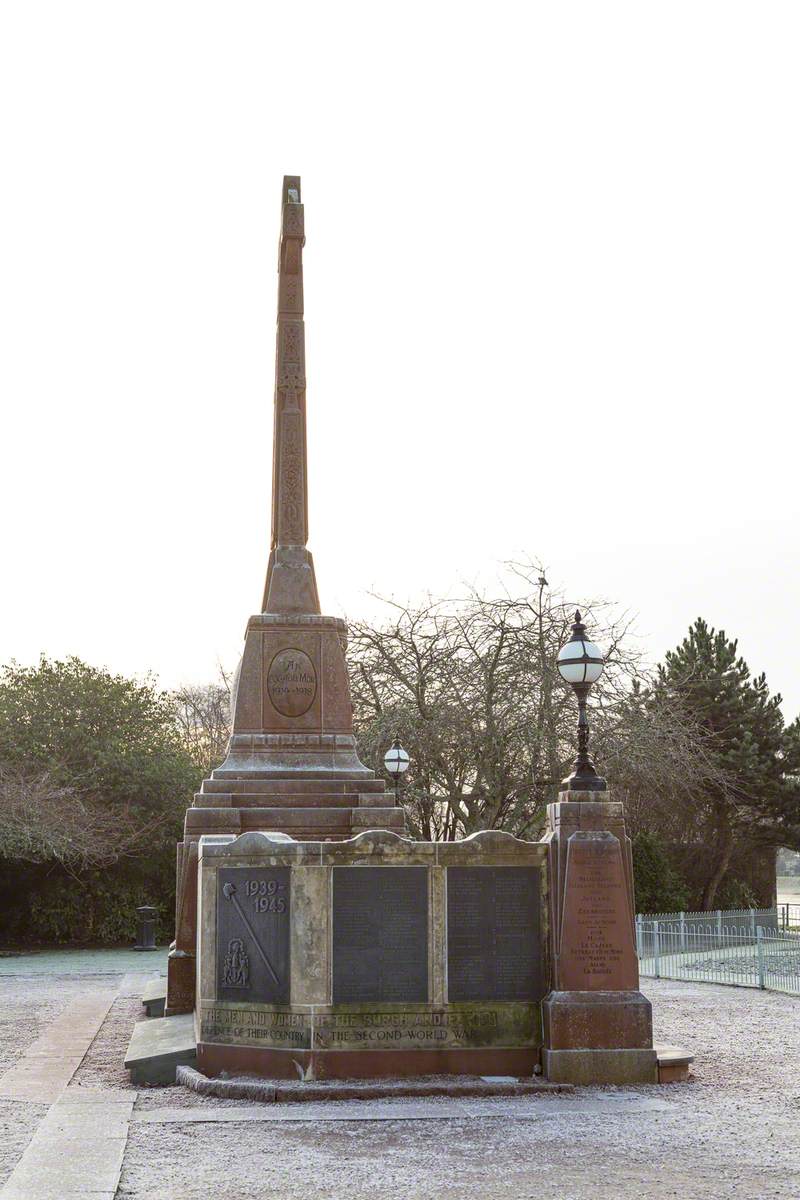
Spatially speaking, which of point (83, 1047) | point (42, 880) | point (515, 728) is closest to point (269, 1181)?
point (83, 1047)

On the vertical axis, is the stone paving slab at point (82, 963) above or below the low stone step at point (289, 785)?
below

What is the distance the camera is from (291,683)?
16109mm

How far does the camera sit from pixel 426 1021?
10867mm

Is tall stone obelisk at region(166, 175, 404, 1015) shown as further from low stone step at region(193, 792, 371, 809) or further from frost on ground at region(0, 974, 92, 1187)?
frost on ground at region(0, 974, 92, 1187)

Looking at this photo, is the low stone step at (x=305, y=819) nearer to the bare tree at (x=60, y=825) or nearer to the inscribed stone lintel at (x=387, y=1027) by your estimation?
the inscribed stone lintel at (x=387, y=1027)

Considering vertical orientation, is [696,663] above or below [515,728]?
above

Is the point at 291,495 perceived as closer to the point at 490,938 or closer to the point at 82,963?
the point at 490,938

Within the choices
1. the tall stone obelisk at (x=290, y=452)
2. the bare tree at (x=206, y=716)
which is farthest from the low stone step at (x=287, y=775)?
the bare tree at (x=206, y=716)

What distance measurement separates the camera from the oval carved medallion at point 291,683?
1605 cm

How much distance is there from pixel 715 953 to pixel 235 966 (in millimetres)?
16514

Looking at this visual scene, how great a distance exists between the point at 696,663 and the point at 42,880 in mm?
18290

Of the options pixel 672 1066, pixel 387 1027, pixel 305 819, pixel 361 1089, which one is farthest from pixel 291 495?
pixel 672 1066

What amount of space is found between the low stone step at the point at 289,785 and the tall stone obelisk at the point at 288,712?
0.01 meters

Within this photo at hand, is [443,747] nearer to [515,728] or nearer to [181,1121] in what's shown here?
[515,728]
